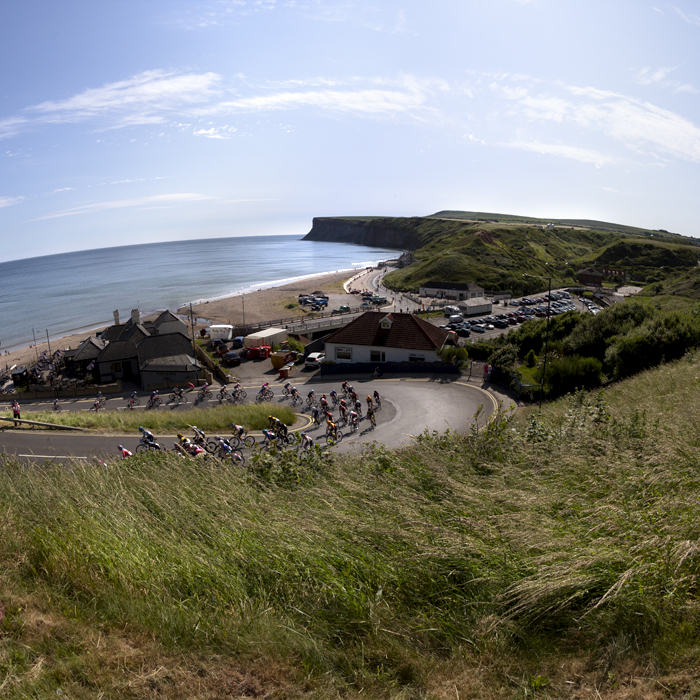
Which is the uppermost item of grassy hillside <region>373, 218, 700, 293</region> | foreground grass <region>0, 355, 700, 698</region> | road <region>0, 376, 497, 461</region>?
grassy hillside <region>373, 218, 700, 293</region>

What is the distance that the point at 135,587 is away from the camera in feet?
15.2

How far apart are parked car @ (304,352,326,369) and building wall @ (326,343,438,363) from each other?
74cm

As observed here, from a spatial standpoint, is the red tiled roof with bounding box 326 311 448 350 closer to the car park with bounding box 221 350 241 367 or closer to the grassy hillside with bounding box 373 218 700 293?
the car park with bounding box 221 350 241 367

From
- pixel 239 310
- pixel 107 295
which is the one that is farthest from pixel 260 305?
pixel 107 295

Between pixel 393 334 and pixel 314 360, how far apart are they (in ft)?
23.2

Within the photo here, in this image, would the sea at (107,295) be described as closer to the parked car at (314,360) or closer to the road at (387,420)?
the parked car at (314,360)

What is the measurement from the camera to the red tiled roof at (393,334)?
118 feet

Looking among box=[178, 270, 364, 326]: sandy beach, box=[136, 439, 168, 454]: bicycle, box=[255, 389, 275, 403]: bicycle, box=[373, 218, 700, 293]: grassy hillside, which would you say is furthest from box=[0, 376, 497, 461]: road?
box=[373, 218, 700, 293]: grassy hillside

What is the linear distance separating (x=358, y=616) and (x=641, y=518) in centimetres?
296

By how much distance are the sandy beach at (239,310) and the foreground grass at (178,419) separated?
33415mm

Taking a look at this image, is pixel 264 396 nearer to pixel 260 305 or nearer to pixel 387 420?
pixel 387 420

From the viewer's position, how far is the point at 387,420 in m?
23.9

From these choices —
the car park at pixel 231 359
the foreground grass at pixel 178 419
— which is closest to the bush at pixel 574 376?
the foreground grass at pixel 178 419

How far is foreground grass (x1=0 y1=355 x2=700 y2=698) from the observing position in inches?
146
